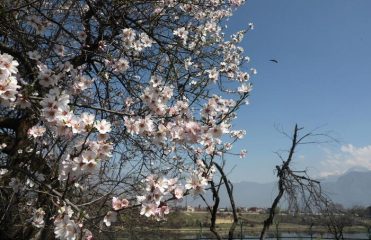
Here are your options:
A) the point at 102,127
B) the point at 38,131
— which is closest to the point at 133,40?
the point at 38,131

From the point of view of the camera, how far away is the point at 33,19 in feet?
11.7

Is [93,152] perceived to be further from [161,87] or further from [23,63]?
[23,63]

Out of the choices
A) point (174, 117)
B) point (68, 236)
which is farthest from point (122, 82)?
point (68, 236)

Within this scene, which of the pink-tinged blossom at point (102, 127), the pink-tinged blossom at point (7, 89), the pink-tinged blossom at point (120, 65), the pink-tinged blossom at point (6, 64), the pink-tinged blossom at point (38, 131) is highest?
the pink-tinged blossom at point (120, 65)

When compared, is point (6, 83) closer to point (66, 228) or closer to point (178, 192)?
point (66, 228)

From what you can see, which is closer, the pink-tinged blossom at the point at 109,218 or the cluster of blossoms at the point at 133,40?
the pink-tinged blossom at the point at 109,218

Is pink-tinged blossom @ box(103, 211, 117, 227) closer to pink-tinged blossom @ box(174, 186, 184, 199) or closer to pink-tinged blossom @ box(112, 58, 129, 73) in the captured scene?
pink-tinged blossom @ box(174, 186, 184, 199)

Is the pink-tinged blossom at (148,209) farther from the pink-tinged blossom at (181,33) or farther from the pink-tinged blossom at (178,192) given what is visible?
the pink-tinged blossom at (181,33)

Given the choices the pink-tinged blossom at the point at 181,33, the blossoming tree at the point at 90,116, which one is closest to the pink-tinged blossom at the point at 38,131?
the blossoming tree at the point at 90,116

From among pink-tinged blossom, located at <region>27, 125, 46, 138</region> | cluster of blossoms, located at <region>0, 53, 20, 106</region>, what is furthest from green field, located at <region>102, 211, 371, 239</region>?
cluster of blossoms, located at <region>0, 53, 20, 106</region>

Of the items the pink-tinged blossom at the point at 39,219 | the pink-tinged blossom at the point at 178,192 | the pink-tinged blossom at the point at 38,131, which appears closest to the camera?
the pink-tinged blossom at the point at 178,192

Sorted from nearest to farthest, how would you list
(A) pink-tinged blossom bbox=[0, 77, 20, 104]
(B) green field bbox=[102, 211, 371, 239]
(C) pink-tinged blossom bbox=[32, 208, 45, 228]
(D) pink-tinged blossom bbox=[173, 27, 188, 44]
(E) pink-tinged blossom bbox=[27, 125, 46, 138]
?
(A) pink-tinged blossom bbox=[0, 77, 20, 104], (C) pink-tinged blossom bbox=[32, 208, 45, 228], (E) pink-tinged blossom bbox=[27, 125, 46, 138], (D) pink-tinged blossom bbox=[173, 27, 188, 44], (B) green field bbox=[102, 211, 371, 239]

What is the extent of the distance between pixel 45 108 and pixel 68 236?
0.69 meters

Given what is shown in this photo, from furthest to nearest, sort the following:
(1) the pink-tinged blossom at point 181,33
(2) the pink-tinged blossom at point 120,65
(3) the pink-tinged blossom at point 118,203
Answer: (1) the pink-tinged blossom at point 181,33 < (2) the pink-tinged blossom at point 120,65 < (3) the pink-tinged blossom at point 118,203
